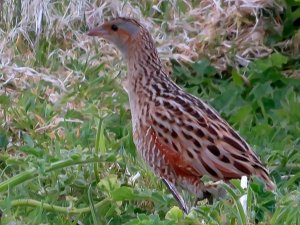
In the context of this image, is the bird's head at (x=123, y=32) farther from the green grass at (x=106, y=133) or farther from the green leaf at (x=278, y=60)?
the green leaf at (x=278, y=60)

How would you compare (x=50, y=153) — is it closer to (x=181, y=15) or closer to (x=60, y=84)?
(x=60, y=84)

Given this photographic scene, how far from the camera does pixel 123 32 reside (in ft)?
21.8

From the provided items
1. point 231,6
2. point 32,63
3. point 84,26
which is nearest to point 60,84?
point 32,63

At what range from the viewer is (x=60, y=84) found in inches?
Result: 307

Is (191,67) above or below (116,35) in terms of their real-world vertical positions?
below

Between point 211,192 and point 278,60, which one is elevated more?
point 211,192

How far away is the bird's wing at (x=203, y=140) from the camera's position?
5742mm

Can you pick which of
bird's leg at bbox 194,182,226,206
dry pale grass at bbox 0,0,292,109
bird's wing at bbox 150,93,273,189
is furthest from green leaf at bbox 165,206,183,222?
dry pale grass at bbox 0,0,292,109

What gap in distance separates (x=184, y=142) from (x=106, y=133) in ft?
3.80

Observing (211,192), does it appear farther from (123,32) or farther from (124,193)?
(123,32)

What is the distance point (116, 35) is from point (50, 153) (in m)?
0.76

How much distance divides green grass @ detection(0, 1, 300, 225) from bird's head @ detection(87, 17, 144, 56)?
0.44m

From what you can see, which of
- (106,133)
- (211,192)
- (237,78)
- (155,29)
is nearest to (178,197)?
(211,192)

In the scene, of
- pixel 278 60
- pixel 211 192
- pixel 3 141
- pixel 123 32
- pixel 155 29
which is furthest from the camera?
pixel 155 29
